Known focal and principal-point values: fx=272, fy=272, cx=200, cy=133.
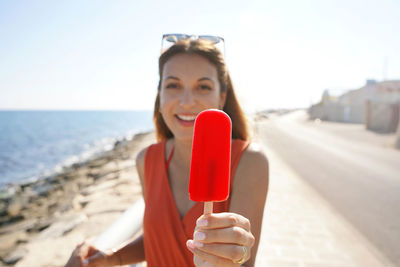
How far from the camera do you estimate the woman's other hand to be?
36.6 inches

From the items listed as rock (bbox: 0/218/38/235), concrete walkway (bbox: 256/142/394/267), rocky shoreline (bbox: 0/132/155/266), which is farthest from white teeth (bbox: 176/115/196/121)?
rock (bbox: 0/218/38/235)

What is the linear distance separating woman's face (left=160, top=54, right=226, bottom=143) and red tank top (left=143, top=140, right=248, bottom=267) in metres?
0.34

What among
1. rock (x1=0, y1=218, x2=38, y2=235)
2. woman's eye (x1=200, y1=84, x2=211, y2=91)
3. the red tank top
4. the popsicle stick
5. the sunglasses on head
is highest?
the sunglasses on head

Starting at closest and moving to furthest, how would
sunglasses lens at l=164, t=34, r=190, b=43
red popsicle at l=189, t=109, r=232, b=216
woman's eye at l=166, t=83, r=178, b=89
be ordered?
red popsicle at l=189, t=109, r=232, b=216 → woman's eye at l=166, t=83, r=178, b=89 → sunglasses lens at l=164, t=34, r=190, b=43

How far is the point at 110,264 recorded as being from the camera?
1892mm

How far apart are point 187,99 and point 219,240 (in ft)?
3.21

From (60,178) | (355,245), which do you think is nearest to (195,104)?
(355,245)

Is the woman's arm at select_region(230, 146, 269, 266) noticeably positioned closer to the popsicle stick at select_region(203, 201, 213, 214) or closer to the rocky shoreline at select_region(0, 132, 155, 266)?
the popsicle stick at select_region(203, 201, 213, 214)

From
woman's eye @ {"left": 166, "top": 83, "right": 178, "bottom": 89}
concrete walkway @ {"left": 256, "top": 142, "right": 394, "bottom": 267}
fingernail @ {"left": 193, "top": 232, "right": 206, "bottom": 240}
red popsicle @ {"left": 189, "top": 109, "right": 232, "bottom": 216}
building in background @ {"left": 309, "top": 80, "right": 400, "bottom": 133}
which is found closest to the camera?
fingernail @ {"left": 193, "top": 232, "right": 206, "bottom": 240}

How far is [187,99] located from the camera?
1709 millimetres

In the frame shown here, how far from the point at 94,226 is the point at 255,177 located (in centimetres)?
390

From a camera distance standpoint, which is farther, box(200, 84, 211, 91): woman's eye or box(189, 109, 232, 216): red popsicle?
box(200, 84, 211, 91): woman's eye

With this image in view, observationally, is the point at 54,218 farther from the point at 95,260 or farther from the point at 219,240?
the point at 219,240

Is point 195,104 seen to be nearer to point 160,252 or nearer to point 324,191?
point 160,252
